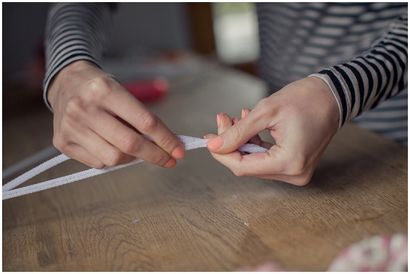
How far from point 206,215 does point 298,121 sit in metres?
0.16

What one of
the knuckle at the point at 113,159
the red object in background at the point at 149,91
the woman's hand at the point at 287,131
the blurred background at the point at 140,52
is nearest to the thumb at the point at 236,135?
the woman's hand at the point at 287,131

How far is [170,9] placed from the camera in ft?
7.64

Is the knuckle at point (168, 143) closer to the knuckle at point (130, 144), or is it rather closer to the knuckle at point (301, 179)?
the knuckle at point (130, 144)

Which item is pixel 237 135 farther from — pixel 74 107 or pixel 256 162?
pixel 74 107

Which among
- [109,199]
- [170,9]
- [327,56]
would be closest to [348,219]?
[109,199]

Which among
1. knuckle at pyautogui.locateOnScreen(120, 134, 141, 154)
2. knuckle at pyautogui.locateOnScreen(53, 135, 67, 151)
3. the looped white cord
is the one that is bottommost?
the looped white cord

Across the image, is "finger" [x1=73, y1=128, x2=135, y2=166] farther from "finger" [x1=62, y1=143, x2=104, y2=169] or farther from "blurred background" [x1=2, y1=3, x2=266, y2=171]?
"blurred background" [x1=2, y1=3, x2=266, y2=171]

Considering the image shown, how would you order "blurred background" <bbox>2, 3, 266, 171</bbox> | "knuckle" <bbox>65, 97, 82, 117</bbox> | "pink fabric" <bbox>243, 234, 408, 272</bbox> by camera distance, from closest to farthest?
"pink fabric" <bbox>243, 234, 408, 272</bbox>, "knuckle" <bbox>65, 97, 82, 117</bbox>, "blurred background" <bbox>2, 3, 266, 171</bbox>

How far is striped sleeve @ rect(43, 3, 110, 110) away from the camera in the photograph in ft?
2.14

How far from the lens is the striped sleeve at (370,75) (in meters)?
0.57

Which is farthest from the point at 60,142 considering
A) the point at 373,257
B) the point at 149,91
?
the point at 149,91

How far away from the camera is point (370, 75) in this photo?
1.98ft

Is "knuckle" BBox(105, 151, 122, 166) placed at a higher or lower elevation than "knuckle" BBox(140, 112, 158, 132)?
lower

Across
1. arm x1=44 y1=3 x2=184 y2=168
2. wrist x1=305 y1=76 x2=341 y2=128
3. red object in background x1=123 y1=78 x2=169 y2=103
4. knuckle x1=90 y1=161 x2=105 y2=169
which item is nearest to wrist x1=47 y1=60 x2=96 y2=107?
arm x1=44 y1=3 x2=184 y2=168
